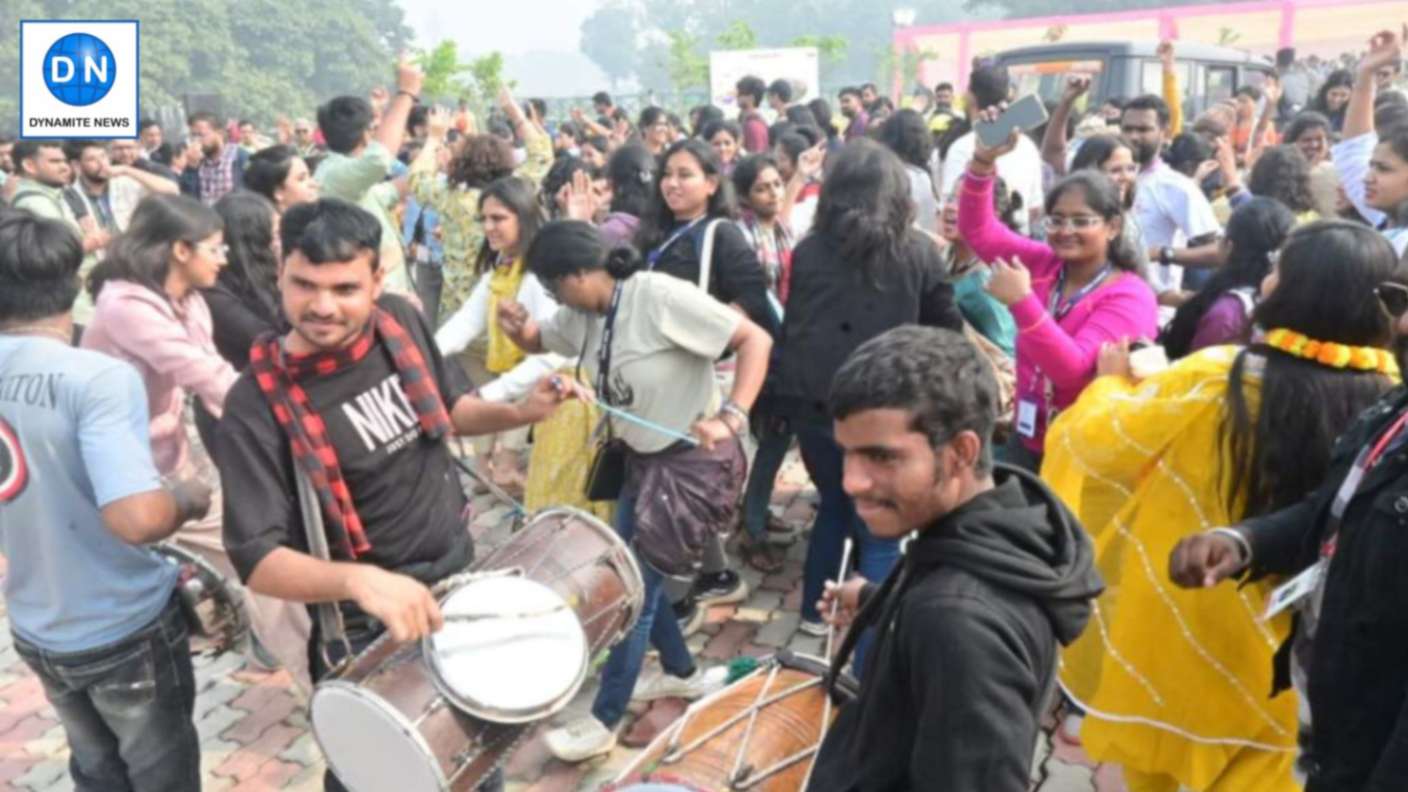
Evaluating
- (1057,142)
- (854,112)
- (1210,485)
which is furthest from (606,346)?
(854,112)

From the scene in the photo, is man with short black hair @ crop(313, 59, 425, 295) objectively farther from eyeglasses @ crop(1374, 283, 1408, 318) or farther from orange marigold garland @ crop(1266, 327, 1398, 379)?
eyeglasses @ crop(1374, 283, 1408, 318)

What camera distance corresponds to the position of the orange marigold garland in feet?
7.72

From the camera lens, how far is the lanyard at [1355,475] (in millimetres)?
1913

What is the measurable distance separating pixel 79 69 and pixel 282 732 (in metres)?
7.52

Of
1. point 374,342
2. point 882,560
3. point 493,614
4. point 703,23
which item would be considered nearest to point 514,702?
point 493,614

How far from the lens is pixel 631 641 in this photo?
351 centimetres

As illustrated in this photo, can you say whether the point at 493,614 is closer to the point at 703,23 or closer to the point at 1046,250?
the point at 1046,250

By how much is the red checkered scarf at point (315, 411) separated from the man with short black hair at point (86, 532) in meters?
0.31

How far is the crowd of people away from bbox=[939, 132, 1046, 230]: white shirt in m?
1.21

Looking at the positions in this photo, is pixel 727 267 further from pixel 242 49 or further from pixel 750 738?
pixel 242 49

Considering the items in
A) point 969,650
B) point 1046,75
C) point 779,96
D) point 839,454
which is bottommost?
point 839,454

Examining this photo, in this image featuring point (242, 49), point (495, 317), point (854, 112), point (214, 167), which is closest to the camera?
point (495, 317)

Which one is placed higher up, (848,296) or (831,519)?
(848,296)

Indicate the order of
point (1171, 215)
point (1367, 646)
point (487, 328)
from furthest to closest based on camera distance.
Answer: point (1171, 215)
point (487, 328)
point (1367, 646)
